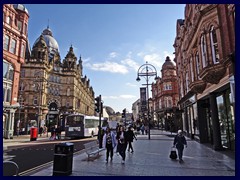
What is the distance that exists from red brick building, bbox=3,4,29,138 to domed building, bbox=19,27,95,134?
12.2 metres

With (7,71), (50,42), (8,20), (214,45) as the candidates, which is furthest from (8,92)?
(50,42)

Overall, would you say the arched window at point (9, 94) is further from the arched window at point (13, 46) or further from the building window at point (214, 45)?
the building window at point (214, 45)

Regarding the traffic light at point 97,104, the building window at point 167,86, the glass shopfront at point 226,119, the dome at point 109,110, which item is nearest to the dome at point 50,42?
the building window at point 167,86

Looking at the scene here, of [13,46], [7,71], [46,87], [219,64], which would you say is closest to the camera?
[219,64]

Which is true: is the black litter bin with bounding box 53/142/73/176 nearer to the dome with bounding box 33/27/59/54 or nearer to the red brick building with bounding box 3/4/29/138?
the red brick building with bounding box 3/4/29/138

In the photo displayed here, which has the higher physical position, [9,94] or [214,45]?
[214,45]

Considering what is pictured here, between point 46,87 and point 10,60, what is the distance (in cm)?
2296

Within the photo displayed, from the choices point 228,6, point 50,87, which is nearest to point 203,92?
point 228,6

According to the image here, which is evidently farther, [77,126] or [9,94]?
[9,94]

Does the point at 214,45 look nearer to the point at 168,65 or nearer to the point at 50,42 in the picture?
the point at 168,65

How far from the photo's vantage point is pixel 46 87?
48.9 metres

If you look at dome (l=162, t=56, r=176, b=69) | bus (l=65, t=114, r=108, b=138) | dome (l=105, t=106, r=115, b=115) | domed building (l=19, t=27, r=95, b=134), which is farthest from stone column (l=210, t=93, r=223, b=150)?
dome (l=105, t=106, r=115, b=115)

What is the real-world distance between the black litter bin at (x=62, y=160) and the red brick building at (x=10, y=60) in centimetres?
2198

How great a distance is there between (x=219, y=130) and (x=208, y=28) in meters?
6.69
